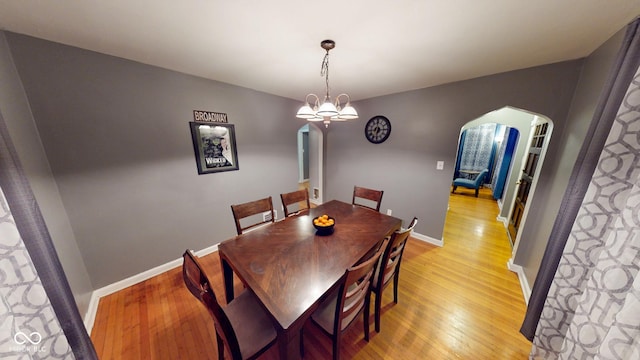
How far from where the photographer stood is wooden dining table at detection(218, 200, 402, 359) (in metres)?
0.89

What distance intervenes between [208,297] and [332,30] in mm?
1724

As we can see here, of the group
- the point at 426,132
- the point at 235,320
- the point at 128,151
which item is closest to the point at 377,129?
the point at 426,132

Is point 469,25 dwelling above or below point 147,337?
above

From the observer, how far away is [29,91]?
1.32 m

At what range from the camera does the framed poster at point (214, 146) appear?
2144 mm

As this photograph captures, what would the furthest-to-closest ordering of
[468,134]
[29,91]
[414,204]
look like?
[468,134]
[414,204]
[29,91]

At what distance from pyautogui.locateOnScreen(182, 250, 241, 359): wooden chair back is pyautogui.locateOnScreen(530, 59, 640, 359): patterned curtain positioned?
5.30 ft

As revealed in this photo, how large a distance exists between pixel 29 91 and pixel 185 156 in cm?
104

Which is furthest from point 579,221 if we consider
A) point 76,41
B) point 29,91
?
point 29,91

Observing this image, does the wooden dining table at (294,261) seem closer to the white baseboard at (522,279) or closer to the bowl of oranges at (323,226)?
the bowl of oranges at (323,226)

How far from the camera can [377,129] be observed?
9.98 ft

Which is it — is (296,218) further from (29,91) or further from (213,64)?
(29,91)

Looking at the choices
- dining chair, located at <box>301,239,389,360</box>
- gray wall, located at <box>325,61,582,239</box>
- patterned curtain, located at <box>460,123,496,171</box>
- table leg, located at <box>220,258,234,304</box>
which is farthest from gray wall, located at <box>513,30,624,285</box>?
patterned curtain, located at <box>460,123,496,171</box>

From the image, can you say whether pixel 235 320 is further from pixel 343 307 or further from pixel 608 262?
pixel 608 262
